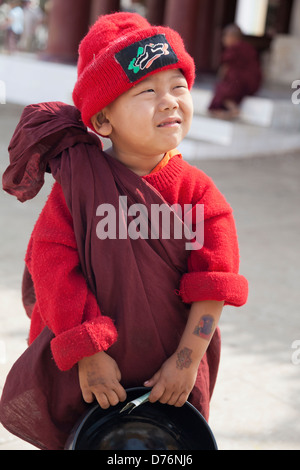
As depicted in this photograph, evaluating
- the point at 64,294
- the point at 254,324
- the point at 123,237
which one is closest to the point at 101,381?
the point at 64,294

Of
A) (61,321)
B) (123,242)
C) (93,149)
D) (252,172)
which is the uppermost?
(93,149)

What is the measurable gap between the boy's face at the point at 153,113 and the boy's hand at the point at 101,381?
0.52m

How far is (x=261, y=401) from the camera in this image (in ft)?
8.17

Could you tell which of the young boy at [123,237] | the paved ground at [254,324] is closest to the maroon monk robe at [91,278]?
the young boy at [123,237]

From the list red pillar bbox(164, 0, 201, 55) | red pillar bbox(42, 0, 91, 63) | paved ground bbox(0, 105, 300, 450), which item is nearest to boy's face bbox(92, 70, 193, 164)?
paved ground bbox(0, 105, 300, 450)

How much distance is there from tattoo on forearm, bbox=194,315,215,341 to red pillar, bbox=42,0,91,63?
9.44 metres

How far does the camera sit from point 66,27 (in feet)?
33.9

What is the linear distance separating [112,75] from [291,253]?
306 centimetres

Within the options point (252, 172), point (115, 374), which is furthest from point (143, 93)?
point (252, 172)

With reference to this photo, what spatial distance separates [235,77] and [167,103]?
726cm

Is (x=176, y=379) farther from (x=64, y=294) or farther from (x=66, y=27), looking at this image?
(x=66, y=27)
